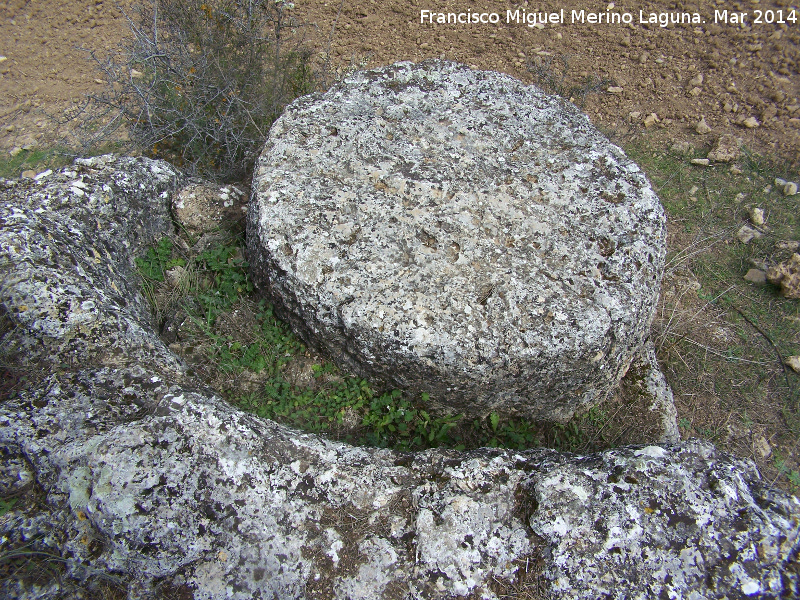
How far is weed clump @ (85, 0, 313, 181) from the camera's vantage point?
3.35 m

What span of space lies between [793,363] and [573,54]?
3035 mm

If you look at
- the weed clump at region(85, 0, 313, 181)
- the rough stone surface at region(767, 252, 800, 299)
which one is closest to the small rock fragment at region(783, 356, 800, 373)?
the rough stone surface at region(767, 252, 800, 299)

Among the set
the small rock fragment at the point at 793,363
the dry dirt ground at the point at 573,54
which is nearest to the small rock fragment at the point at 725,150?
the dry dirt ground at the point at 573,54

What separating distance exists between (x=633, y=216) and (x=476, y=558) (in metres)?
1.67

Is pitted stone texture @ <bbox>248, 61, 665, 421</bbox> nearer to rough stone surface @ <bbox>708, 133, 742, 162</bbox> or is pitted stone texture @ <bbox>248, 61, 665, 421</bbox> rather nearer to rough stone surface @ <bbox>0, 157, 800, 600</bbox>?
rough stone surface @ <bbox>0, 157, 800, 600</bbox>

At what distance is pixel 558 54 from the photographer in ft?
14.8

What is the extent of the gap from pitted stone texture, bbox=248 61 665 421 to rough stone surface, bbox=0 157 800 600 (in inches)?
16.3

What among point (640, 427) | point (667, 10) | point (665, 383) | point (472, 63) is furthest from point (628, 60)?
point (640, 427)

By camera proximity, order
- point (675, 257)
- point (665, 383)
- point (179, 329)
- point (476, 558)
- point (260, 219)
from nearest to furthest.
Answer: point (476, 558), point (260, 219), point (179, 329), point (665, 383), point (675, 257)

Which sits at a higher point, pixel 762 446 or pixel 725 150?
pixel 725 150

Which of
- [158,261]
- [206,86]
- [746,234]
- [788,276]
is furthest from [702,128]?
[158,261]

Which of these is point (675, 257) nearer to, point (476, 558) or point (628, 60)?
point (628, 60)

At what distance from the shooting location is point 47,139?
13.2ft

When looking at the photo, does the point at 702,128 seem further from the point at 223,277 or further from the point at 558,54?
the point at 223,277
